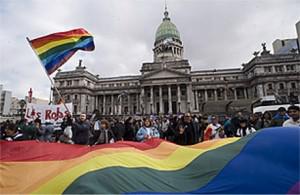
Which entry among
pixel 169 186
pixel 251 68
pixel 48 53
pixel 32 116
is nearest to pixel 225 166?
pixel 169 186

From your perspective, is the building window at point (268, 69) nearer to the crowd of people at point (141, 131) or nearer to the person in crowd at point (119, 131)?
the crowd of people at point (141, 131)

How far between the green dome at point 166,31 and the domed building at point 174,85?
12.5 ft

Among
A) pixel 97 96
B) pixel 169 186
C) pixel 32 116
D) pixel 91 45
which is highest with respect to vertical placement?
pixel 97 96

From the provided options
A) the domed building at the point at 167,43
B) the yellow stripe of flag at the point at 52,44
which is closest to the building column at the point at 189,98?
the domed building at the point at 167,43

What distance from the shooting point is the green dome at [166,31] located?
73812mm

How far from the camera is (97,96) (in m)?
67.9

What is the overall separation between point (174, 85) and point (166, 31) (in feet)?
Result: 83.6

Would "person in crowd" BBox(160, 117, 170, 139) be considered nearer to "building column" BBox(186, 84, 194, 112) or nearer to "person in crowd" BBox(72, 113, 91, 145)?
"person in crowd" BBox(72, 113, 91, 145)

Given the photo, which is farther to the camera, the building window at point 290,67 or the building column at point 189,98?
the building column at point 189,98

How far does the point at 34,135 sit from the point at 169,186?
24.0 feet

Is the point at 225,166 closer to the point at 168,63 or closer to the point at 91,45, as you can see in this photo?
the point at 91,45

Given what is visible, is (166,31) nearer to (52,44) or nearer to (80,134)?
(52,44)

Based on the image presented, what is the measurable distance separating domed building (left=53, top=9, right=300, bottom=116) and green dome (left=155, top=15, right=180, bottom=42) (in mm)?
3807

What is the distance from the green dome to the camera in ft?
242
